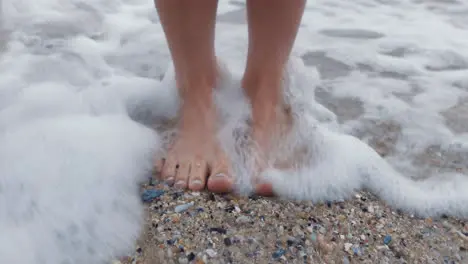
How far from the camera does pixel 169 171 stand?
1689 mm

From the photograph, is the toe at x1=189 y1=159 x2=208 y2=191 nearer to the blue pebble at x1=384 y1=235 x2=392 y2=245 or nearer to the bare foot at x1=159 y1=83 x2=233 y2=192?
the bare foot at x1=159 y1=83 x2=233 y2=192

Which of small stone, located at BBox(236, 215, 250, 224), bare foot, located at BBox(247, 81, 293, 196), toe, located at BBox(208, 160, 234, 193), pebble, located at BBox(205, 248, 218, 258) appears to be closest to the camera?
pebble, located at BBox(205, 248, 218, 258)

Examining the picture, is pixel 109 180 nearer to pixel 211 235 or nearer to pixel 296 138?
pixel 211 235

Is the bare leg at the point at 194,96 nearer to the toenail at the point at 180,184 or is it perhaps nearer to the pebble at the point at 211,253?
the toenail at the point at 180,184

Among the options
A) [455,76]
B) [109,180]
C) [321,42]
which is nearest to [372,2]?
[321,42]

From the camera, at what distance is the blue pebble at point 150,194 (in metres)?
1.58

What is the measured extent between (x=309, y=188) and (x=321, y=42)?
4.01 ft

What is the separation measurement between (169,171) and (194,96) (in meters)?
0.27

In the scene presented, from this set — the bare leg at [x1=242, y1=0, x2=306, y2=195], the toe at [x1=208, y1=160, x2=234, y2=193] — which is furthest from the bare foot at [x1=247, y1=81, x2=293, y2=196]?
the toe at [x1=208, y1=160, x2=234, y2=193]

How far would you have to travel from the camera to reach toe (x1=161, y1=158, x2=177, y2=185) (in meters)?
1.67

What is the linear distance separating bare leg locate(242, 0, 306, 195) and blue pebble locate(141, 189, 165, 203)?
347 millimetres

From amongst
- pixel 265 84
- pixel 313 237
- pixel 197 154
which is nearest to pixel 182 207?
pixel 197 154

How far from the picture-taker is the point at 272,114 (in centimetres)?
182

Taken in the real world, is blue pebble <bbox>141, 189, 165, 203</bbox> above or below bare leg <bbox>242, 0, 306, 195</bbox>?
below
